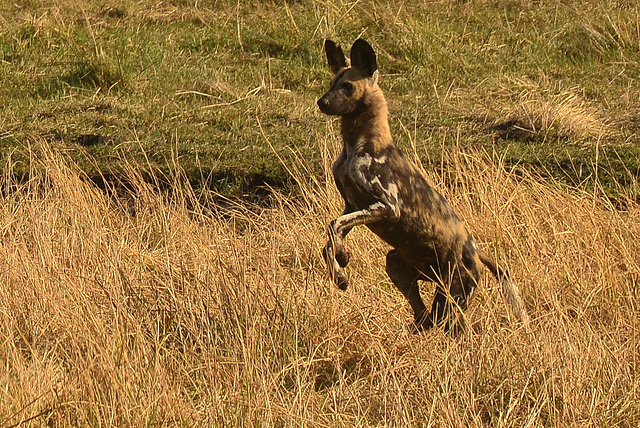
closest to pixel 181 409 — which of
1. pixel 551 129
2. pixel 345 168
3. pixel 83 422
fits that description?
pixel 83 422

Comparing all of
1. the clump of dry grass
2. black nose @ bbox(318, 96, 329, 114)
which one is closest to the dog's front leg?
black nose @ bbox(318, 96, 329, 114)

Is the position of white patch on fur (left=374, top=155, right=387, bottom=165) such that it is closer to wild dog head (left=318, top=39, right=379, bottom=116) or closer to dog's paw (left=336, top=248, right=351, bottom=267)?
→ wild dog head (left=318, top=39, right=379, bottom=116)

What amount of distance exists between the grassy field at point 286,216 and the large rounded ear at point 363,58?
1.01 m

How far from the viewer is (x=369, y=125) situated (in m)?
4.72

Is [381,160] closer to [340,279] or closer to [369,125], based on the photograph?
[369,125]

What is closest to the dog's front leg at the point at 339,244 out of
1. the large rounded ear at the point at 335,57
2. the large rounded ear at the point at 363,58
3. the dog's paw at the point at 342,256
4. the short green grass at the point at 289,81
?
the dog's paw at the point at 342,256

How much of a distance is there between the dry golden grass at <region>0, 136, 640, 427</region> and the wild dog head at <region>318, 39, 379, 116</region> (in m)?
0.92

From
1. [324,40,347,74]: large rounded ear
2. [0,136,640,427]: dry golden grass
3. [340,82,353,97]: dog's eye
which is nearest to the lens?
[0,136,640,427]: dry golden grass

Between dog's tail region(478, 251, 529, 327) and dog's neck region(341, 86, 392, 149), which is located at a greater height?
dog's neck region(341, 86, 392, 149)

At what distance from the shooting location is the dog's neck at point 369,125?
4.69 metres

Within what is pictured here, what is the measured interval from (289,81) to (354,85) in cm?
560

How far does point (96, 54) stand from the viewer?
9.86m

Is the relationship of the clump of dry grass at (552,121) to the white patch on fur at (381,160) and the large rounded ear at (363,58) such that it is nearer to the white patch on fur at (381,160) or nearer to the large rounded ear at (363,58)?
the large rounded ear at (363,58)

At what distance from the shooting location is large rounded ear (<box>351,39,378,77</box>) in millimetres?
4715
